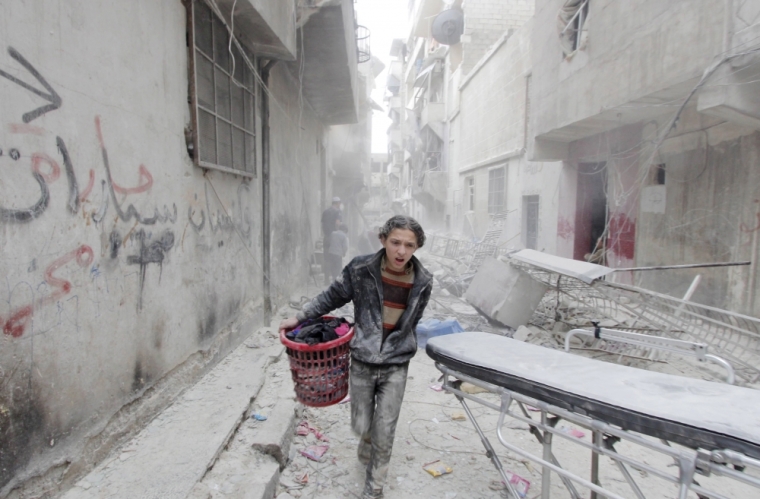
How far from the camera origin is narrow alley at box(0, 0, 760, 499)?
5.97ft

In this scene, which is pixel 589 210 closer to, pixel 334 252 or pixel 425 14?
pixel 334 252

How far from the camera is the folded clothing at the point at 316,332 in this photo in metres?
2.41

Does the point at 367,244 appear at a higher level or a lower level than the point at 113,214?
lower

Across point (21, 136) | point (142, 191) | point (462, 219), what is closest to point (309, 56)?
point (142, 191)

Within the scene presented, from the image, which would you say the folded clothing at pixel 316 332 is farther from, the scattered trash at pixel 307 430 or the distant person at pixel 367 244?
the distant person at pixel 367 244

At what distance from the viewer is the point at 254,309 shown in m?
5.07

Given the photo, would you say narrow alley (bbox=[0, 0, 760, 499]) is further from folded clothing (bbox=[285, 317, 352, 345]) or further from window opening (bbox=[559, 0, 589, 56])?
window opening (bbox=[559, 0, 589, 56])

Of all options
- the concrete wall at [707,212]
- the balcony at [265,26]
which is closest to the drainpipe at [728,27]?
the concrete wall at [707,212]

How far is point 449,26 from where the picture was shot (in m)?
18.3

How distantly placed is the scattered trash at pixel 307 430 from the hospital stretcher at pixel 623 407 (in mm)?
1366

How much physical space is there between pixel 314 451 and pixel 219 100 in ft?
10.8

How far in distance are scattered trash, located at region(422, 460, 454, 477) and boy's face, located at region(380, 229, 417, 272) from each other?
59.7 inches

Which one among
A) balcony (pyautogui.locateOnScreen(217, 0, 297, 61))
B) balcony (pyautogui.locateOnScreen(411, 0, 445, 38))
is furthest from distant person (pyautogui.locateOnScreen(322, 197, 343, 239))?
balcony (pyautogui.locateOnScreen(411, 0, 445, 38))

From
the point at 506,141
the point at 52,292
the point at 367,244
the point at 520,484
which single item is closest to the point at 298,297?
the point at 520,484
